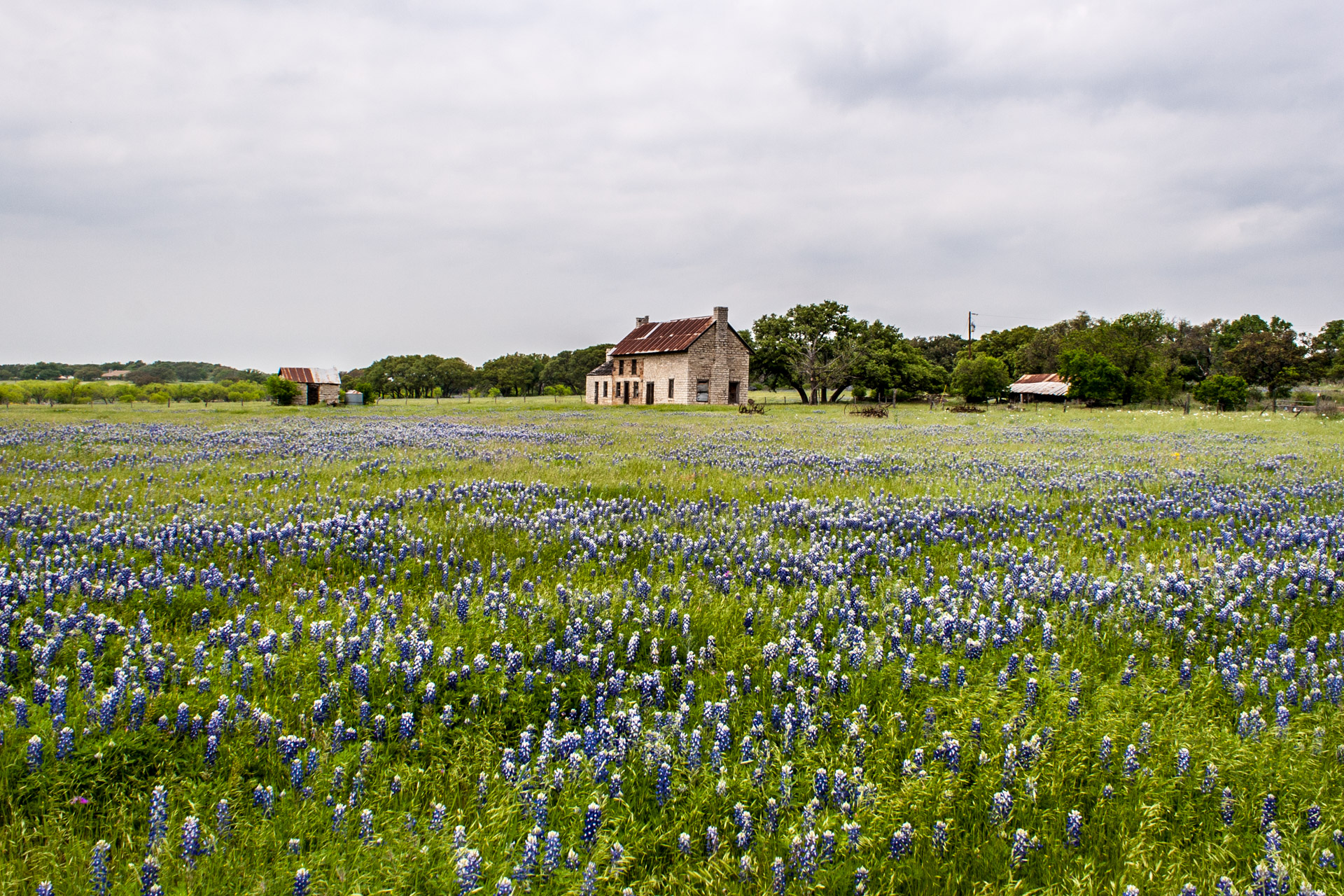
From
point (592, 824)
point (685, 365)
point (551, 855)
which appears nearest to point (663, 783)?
point (592, 824)

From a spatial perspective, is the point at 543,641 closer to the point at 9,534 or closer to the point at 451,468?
the point at 9,534

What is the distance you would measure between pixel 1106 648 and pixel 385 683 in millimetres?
4237

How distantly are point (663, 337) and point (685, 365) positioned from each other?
23.0 ft

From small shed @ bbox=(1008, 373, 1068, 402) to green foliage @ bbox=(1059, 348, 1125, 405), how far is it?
22.8 meters

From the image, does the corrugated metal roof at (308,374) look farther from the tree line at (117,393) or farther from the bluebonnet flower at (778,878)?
the bluebonnet flower at (778,878)

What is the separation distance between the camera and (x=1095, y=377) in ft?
202

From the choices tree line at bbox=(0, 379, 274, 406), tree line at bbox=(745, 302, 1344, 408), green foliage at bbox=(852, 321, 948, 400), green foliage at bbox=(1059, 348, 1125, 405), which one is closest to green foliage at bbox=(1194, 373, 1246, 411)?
tree line at bbox=(745, 302, 1344, 408)

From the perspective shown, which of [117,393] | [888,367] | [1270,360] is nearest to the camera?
[117,393]

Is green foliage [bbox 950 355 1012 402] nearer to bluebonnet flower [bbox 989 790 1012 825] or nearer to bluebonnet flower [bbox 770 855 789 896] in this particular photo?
bluebonnet flower [bbox 989 790 1012 825]

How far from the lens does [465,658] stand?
11.7ft

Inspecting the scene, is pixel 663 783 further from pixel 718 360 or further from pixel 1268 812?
pixel 718 360

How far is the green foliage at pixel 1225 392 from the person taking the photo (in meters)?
52.8

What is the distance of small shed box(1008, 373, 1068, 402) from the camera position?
9125cm

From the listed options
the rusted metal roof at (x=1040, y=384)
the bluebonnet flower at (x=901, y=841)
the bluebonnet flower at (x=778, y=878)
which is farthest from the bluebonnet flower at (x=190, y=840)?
the rusted metal roof at (x=1040, y=384)
